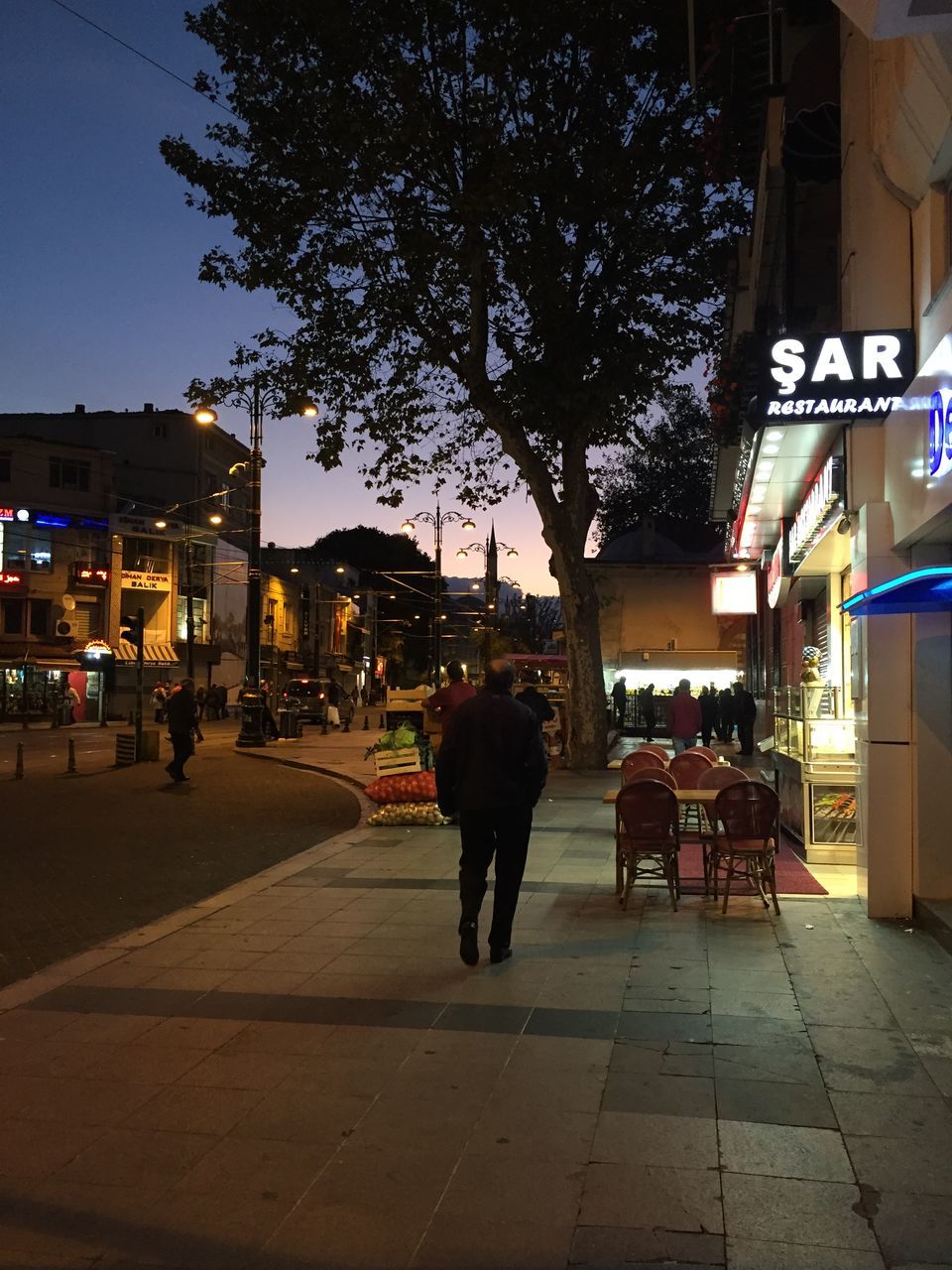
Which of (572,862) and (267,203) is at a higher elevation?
(267,203)

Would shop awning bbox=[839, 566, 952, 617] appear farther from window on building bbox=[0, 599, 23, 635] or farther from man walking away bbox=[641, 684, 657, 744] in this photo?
window on building bbox=[0, 599, 23, 635]

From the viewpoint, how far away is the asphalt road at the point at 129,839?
332 inches

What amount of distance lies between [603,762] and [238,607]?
133 ft

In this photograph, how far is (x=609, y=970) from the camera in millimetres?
6531

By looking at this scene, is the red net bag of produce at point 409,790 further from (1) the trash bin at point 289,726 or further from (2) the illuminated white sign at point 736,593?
(1) the trash bin at point 289,726

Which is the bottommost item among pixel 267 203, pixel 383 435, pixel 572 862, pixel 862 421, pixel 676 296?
pixel 572 862

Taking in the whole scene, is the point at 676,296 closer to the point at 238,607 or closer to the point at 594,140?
the point at 594,140

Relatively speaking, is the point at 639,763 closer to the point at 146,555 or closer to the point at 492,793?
the point at 492,793

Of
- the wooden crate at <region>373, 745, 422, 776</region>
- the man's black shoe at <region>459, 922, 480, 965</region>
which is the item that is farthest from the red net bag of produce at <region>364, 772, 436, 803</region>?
the man's black shoe at <region>459, 922, 480, 965</region>

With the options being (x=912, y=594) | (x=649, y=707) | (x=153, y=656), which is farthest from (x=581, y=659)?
(x=153, y=656)

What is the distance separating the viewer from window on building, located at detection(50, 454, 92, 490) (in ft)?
148

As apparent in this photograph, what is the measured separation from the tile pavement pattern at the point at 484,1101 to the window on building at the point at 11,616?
1564 inches

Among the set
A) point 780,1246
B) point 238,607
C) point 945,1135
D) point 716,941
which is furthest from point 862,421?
point 238,607

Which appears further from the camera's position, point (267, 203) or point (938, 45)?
point (267, 203)
